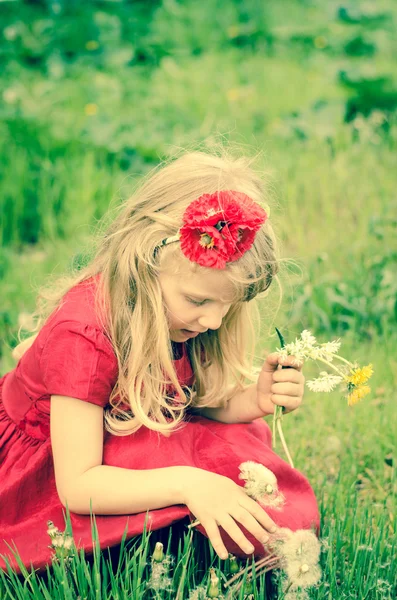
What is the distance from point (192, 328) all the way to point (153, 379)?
0.17 m

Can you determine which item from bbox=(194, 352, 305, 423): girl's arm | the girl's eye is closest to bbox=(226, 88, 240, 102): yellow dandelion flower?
bbox=(194, 352, 305, 423): girl's arm

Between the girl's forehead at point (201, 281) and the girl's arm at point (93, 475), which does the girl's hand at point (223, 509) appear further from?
the girl's forehead at point (201, 281)

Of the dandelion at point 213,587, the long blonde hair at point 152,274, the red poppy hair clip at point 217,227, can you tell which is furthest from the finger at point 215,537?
the red poppy hair clip at point 217,227

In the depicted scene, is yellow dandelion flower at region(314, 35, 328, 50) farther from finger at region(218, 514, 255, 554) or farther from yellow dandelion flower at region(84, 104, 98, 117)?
finger at region(218, 514, 255, 554)

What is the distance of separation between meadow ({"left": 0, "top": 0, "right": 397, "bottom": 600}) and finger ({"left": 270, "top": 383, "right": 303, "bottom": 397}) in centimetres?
26

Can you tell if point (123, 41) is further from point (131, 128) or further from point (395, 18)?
point (395, 18)

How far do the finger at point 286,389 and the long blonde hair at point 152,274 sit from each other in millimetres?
208

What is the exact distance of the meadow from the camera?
192cm

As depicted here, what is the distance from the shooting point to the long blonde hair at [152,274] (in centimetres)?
188

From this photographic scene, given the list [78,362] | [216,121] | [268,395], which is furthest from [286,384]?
[216,121]

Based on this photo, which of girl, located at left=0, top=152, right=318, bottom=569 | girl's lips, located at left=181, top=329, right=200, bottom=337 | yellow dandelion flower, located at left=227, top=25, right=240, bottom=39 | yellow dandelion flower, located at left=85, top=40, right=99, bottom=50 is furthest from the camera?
yellow dandelion flower, located at left=227, top=25, right=240, bottom=39

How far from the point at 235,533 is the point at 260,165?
2.66 m

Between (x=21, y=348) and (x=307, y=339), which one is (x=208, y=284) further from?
(x=21, y=348)

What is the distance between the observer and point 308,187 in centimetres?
394
